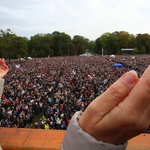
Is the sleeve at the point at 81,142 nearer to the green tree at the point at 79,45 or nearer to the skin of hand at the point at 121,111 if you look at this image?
the skin of hand at the point at 121,111

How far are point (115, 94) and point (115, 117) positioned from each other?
7cm

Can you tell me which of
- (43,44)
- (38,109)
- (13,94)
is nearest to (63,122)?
(38,109)

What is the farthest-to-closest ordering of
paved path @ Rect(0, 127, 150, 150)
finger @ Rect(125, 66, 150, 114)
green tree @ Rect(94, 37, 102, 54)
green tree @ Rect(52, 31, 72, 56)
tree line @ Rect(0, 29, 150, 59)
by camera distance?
green tree @ Rect(94, 37, 102, 54)
green tree @ Rect(52, 31, 72, 56)
tree line @ Rect(0, 29, 150, 59)
paved path @ Rect(0, 127, 150, 150)
finger @ Rect(125, 66, 150, 114)

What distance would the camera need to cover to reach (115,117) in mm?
682

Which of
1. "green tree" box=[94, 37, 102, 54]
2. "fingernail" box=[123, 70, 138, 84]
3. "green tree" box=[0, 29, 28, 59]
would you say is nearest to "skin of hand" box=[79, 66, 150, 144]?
"fingernail" box=[123, 70, 138, 84]

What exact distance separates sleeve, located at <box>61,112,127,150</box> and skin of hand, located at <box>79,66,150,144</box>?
0.05 feet

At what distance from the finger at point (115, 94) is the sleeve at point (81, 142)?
8cm

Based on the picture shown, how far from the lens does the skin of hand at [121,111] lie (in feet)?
2.09

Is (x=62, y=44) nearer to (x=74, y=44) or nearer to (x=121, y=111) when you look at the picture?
(x=74, y=44)

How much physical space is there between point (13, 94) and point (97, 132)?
14.7 m

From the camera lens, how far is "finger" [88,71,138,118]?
666 mm

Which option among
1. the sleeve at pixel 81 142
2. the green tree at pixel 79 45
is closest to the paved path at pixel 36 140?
the sleeve at pixel 81 142

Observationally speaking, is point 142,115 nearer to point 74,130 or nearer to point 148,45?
point 74,130

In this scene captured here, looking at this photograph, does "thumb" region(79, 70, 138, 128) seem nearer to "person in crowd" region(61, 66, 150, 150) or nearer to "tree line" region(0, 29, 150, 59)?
"person in crowd" region(61, 66, 150, 150)
